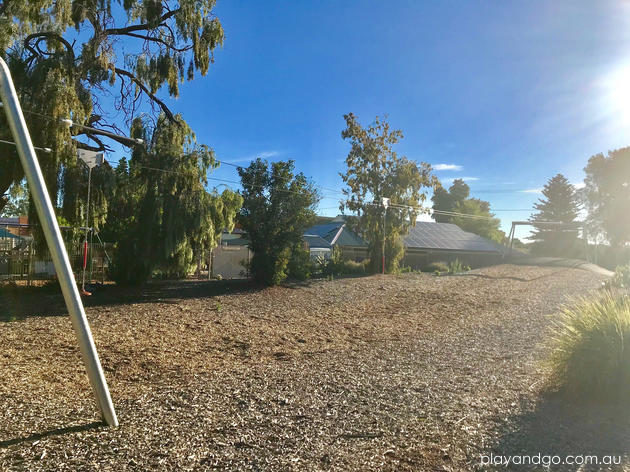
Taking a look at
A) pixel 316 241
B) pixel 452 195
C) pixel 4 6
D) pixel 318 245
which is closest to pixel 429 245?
pixel 316 241

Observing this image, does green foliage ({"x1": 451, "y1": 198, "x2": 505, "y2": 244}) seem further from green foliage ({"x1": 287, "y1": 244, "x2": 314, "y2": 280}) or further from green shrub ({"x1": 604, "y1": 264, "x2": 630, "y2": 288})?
green foliage ({"x1": 287, "y1": 244, "x2": 314, "y2": 280})

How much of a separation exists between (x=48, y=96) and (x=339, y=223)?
24252mm

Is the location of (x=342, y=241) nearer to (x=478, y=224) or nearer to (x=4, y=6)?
(x=4, y=6)

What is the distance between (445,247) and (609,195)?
2669 cm

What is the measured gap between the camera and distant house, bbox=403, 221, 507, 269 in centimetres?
3165

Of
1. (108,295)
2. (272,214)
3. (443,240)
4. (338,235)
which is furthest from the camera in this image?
(443,240)

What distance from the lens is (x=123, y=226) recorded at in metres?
13.9

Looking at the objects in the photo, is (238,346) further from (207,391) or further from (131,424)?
(131,424)

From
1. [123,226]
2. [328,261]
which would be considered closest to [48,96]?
[123,226]

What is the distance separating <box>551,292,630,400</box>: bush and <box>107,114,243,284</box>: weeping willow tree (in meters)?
9.84

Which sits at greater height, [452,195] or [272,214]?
[452,195]

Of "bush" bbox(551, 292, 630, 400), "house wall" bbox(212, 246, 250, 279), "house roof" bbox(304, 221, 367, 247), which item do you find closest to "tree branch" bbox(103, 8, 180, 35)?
"house wall" bbox(212, 246, 250, 279)

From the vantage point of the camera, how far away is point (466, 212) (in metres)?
58.4

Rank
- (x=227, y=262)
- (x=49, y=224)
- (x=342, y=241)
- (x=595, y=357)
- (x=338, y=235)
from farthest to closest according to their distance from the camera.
Answer: (x=338, y=235), (x=342, y=241), (x=227, y=262), (x=595, y=357), (x=49, y=224)
